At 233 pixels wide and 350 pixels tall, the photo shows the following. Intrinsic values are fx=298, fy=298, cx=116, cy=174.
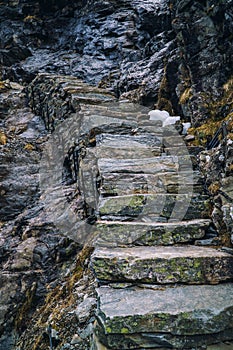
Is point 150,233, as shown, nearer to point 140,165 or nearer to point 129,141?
point 140,165

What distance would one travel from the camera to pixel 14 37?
2281 cm

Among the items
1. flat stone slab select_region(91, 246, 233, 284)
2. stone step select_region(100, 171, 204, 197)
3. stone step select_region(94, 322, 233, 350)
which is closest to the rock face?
stone step select_region(100, 171, 204, 197)

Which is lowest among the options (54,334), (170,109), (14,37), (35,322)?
(35,322)

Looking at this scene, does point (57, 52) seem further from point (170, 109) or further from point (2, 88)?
point (170, 109)

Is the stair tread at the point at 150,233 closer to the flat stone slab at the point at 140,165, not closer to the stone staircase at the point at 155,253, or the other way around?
the stone staircase at the point at 155,253

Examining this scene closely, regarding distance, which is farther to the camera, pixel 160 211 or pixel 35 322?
pixel 35 322

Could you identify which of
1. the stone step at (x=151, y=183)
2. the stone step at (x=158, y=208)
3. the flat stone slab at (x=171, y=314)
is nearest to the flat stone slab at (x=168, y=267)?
the flat stone slab at (x=171, y=314)

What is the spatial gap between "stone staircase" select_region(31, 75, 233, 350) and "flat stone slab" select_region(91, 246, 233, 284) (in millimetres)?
11

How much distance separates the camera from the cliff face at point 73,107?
6508mm

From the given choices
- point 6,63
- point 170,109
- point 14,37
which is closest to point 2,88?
point 6,63

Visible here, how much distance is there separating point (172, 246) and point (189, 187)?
1340mm

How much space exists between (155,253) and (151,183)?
1.74 meters

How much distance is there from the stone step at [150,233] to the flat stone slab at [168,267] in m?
0.46

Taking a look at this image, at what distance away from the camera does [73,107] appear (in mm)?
10297
